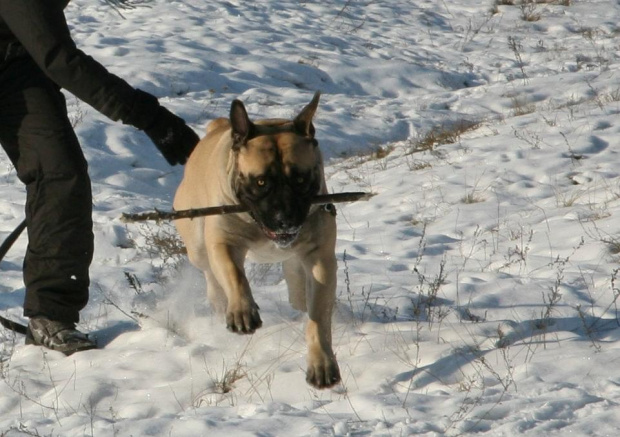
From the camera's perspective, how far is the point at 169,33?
12.3 metres

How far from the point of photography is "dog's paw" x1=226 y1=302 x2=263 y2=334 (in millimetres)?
4000

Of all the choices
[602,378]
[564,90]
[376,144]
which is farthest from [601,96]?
[602,378]

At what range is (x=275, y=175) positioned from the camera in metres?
4.12

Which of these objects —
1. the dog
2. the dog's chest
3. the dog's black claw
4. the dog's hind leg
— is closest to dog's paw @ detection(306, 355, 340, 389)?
the dog

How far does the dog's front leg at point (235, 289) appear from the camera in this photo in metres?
4.01

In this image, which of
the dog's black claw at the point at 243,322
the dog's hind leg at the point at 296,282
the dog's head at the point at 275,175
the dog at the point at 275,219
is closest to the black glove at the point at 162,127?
the dog at the point at 275,219

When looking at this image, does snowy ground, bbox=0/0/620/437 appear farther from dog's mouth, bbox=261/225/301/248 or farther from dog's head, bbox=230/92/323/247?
dog's head, bbox=230/92/323/247

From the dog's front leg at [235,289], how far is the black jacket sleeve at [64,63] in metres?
0.72

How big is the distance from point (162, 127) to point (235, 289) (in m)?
0.95

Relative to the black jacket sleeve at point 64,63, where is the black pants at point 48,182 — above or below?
below

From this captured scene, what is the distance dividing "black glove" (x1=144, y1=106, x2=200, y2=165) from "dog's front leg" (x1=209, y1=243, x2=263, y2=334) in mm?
589

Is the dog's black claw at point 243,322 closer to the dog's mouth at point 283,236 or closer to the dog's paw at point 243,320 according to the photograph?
the dog's paw at point 243,320

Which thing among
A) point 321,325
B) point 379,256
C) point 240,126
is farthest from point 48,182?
point 379,256

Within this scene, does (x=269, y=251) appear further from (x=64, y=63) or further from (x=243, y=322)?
(x=64, y=63)
